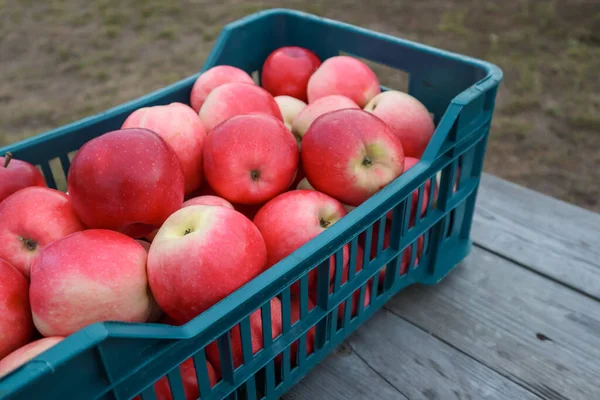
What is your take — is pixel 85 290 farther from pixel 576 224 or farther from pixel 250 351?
pixel 576 224

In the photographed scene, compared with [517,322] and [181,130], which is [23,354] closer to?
[181,130]

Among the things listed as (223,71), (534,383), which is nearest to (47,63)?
(223,71)

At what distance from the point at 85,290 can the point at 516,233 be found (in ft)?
2.61

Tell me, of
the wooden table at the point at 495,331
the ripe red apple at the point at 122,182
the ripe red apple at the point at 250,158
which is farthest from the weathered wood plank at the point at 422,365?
the ripe red apple at the point at 122,182

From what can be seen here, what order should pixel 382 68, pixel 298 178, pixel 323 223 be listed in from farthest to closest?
pixel 382 68
pixel 298 178
pixel 323 223

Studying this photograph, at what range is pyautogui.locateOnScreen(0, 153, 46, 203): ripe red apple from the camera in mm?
786

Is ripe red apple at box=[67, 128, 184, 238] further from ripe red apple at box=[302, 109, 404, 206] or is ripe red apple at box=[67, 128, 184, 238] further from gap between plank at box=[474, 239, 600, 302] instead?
gap between plank at box=[474, 239, 600, 302]

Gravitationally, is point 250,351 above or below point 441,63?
below

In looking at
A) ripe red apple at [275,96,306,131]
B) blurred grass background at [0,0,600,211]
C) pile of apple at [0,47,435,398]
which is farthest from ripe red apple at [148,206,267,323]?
blurred grass background at [0,0,600,211]

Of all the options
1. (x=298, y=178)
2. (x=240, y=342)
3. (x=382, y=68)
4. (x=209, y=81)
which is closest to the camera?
(x=240, y=342)

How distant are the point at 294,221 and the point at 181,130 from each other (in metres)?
0.26

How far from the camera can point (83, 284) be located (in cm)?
60

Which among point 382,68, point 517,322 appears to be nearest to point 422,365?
point 517,322

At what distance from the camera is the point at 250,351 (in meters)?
0.64
